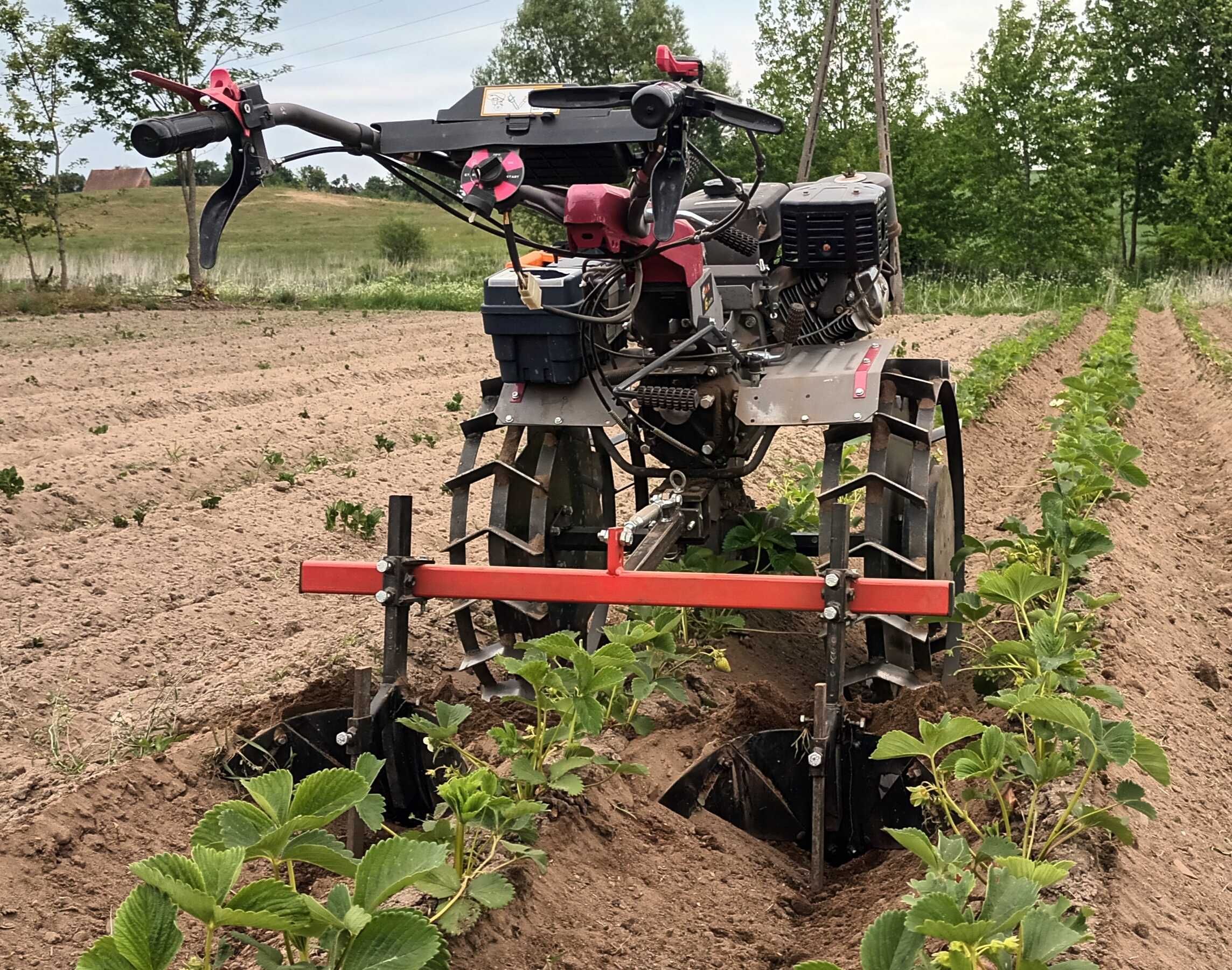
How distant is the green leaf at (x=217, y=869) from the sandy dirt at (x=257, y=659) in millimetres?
1125

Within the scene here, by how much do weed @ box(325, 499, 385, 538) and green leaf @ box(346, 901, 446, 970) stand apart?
5.79 m

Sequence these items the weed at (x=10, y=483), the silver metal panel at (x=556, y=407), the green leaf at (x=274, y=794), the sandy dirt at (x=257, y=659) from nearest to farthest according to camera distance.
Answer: the green leaf at (x=274, y=794), the sandy dirt at (x=257, y=659), the silver metal panel at (x=556, y=407), the weed at (x=10, y=483)

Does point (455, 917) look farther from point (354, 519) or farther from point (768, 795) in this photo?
point (354, 519)

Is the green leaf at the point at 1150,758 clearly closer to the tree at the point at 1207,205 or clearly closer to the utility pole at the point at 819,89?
the utility pole at the point at 819,89

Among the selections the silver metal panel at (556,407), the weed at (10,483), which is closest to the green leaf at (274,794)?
the silver metal panel at (556,407)

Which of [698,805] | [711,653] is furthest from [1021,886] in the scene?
[711,653]

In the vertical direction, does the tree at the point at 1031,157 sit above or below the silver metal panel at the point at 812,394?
above

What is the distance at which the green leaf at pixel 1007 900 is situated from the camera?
2338mm

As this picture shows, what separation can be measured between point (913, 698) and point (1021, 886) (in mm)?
2436

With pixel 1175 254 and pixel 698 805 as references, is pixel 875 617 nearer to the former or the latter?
pixel 698 805

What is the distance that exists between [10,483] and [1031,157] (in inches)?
1428

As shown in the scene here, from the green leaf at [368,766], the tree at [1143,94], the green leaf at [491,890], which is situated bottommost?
the green leaf at [491,890]

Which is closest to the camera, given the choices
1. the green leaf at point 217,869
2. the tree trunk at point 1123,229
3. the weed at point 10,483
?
the green leaf at point 217,869

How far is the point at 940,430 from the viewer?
5.49 meters
